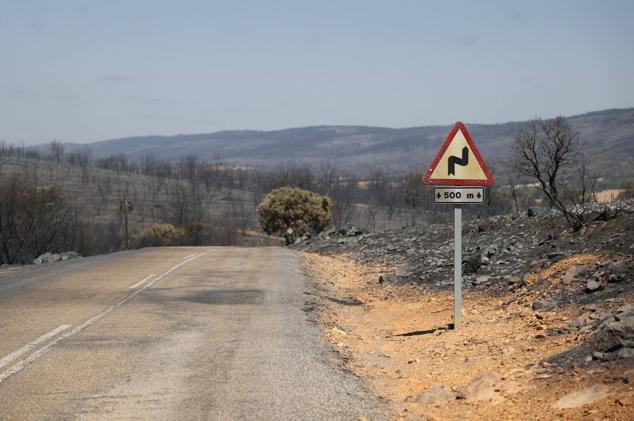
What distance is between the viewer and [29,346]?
29.2ft

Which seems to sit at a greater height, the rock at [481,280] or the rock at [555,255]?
the rock at [555,255]

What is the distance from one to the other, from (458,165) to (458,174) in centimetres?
13

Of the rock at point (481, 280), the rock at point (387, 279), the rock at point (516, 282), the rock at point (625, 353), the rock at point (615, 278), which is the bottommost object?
the rock at point (387, 279)

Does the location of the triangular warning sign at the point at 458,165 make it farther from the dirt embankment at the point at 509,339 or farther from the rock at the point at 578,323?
the rock at the point at 578,323

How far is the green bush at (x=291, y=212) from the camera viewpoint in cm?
6438

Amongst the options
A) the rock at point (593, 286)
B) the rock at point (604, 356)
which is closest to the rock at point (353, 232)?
the rock at point (593, 286)

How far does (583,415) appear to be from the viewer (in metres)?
5.89

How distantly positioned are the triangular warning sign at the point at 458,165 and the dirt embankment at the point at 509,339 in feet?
6.69

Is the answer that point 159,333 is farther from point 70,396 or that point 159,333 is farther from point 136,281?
point 136,281

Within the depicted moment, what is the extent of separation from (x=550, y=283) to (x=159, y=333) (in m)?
6.08

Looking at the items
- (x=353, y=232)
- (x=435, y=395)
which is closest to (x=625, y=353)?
(x=435, y=395)

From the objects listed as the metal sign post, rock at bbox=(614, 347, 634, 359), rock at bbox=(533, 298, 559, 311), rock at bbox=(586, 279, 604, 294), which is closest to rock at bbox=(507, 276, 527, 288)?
rock at bbox=(533, 298, 559, 311)

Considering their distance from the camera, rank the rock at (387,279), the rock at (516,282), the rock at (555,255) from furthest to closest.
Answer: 1. the rock at (387,279)
2. the rock at (555,255)
3. the rock at (516,282)

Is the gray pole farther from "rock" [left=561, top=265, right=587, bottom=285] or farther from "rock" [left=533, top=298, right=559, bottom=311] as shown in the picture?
"rock" [left=561, top=265, right=587, bottom=285]
